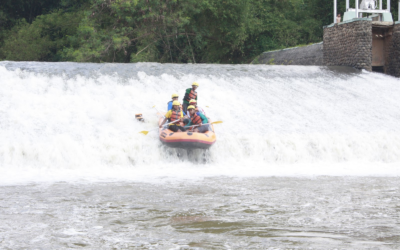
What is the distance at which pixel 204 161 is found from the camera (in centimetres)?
1048

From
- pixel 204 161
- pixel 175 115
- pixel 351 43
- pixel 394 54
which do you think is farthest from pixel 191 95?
pixel 394 54

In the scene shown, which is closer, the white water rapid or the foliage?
the white water rapid

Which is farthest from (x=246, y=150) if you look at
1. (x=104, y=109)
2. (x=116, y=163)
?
(x=104, y=109)

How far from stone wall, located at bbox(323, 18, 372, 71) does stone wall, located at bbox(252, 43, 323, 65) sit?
1271mm

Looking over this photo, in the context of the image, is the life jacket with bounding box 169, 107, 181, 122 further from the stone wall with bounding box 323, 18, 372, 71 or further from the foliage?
the foliage

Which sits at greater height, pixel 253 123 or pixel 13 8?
pixel 13 8

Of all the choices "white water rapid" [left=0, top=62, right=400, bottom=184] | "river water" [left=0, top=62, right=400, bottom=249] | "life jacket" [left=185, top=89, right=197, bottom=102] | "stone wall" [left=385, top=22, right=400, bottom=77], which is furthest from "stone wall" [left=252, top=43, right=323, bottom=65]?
"life jacket" [left=185, top=89, right=197, bottom=102]

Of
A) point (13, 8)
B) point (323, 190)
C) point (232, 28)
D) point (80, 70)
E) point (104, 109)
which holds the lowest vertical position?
point (323, 190)

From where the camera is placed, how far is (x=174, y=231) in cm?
509

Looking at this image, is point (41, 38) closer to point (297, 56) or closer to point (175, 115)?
point (297, 56)

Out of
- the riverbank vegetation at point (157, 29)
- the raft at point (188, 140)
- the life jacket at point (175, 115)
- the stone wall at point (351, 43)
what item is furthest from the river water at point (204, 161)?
the riverbank vegetation at point (157, 29)

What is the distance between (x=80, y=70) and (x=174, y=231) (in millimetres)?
10773

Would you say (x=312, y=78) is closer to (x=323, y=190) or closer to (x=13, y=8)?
(x=323, y=190)

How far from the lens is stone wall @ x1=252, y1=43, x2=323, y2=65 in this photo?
2127cm
